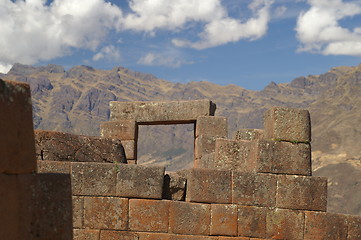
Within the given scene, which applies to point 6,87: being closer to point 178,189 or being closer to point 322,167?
point 178,189

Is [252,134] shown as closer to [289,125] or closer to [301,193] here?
[289,125]

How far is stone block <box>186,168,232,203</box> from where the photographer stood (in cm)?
887

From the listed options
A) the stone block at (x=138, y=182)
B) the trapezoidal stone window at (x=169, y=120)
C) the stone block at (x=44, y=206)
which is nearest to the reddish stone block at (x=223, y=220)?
the stone block at (x=138, y=182)

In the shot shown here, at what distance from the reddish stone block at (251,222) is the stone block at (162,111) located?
14.2 feet

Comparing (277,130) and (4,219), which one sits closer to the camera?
(4,219)

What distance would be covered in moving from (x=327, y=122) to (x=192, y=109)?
145m

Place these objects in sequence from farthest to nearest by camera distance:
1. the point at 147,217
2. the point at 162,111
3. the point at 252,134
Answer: the point at 162,111, the point at 252,134, the point at 147,217

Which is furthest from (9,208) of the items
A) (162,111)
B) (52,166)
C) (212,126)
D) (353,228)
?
(162,111)

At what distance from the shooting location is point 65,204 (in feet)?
11.4

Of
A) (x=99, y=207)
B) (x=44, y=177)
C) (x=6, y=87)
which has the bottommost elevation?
(x=99, y=207)

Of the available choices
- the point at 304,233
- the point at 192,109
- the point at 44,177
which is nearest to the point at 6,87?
the point at 44,177

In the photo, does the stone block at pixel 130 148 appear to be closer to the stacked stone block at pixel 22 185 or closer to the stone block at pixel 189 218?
the stone block at pixel 189 218

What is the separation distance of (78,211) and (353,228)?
5.25m

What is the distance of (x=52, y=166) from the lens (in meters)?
8.41
